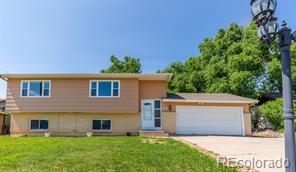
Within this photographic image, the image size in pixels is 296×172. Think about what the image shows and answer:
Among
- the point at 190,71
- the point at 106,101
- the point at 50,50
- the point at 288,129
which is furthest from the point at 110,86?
the point at 190,71

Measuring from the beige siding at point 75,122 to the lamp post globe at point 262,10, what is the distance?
14740mm

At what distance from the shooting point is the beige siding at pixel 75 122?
1769 cm

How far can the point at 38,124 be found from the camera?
18.0 metres

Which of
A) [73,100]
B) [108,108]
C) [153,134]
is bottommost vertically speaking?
[153,134]

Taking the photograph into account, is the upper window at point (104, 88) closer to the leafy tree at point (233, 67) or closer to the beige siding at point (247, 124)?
the beige siding at point (247, 124)

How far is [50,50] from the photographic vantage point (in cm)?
2245

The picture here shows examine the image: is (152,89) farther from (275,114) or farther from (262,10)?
(262,10)

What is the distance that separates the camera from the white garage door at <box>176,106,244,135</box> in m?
17.5

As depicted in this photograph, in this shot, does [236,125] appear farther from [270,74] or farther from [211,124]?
[270,74]

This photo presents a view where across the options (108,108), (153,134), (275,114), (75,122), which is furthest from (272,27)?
(275,114)

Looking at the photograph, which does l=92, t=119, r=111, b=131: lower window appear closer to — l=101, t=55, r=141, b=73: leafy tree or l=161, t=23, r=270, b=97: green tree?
l=161, t=23, r=270, b=97: green tree

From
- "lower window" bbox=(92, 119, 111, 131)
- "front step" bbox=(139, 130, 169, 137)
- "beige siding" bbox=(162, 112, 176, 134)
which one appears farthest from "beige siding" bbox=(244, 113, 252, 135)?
"lower window" bbox=(92, 119, 111, 131)

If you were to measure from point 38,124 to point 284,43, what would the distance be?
Answer: 1767 centimetres

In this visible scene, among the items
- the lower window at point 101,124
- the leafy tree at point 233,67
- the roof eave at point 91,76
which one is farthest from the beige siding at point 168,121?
the leafy tree at point 233,67
